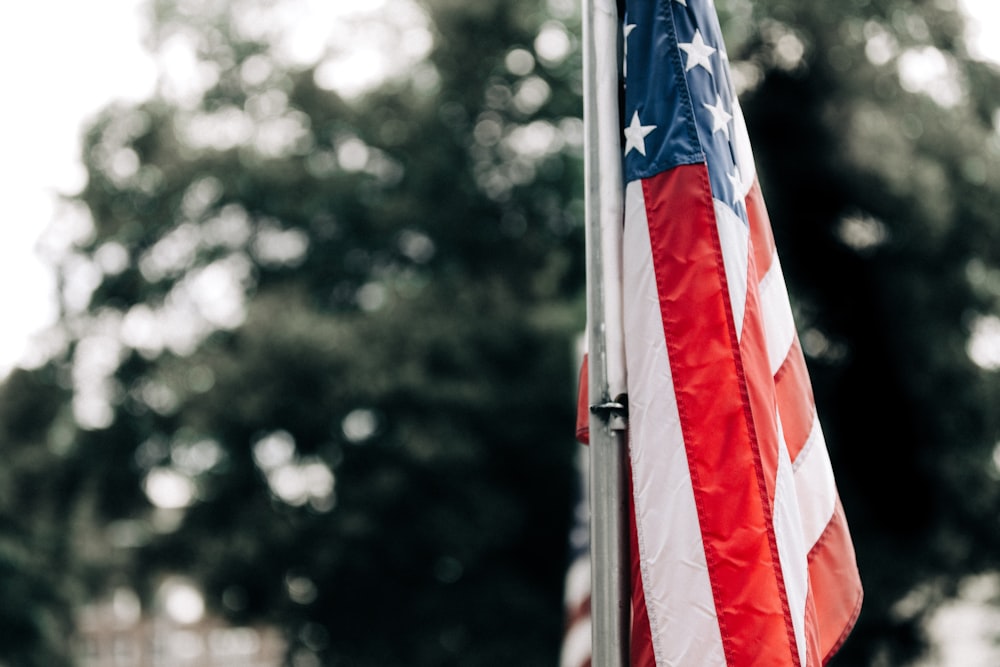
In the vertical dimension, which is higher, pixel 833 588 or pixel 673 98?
pixel 673 98

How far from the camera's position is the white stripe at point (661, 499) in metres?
2.77

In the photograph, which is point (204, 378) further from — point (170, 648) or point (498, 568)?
point (170, 648)

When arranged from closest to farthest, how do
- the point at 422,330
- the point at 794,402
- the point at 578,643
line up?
the point at 794,402, the point at 578,643, the point at 422,330

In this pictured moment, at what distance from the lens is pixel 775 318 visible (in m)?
3.29

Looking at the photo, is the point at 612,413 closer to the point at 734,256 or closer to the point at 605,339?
the point at 605,339

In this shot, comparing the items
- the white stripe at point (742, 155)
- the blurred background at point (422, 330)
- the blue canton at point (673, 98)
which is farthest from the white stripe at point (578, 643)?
the blurred background at point (422, 330)

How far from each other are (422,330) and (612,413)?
49.0 ft

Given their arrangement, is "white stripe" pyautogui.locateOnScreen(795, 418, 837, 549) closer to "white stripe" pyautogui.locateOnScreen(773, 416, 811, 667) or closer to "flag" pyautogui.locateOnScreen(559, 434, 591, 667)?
"white stripe" pyautogui.locateOnScreen(773, 416, 811, 667)

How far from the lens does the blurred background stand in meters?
17.1

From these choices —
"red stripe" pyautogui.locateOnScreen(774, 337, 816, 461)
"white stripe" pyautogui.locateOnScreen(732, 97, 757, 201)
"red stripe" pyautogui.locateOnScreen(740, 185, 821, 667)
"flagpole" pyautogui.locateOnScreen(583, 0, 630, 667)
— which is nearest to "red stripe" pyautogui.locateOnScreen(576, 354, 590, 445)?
"flagpole" pyautogui.locateOnScreen(583, 0, 630, 667)

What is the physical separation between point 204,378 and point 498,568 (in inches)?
207

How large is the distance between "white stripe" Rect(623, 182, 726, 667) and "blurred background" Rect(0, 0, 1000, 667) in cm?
1440

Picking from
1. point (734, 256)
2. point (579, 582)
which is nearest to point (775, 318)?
point (734, 256)

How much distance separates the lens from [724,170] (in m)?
3.11
